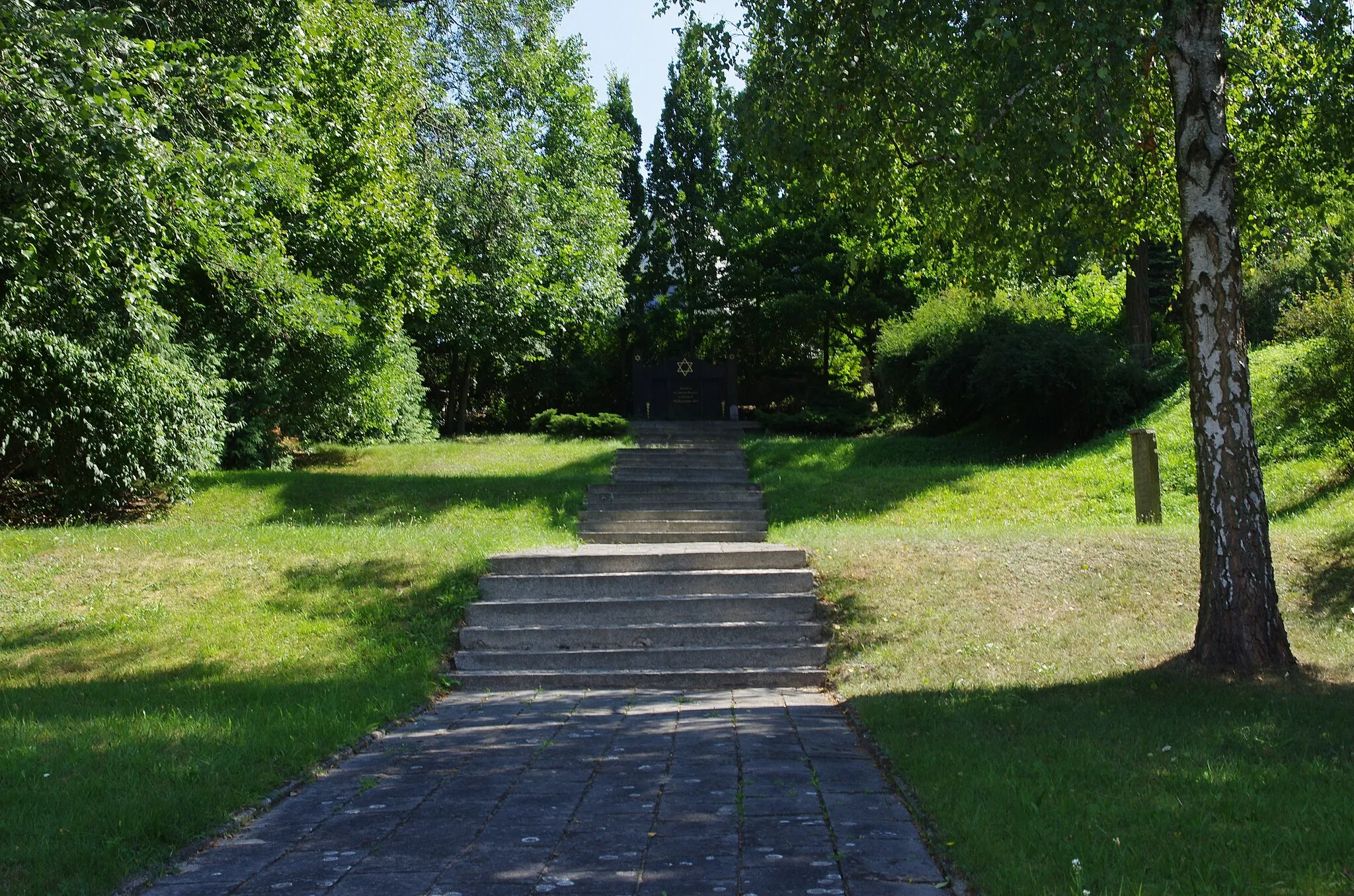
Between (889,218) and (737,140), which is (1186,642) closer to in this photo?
(889,218)

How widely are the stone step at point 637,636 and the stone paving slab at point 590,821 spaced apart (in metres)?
2.36

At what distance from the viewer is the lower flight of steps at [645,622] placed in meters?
9.41

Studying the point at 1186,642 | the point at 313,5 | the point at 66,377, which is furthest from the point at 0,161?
the point at 1186,642

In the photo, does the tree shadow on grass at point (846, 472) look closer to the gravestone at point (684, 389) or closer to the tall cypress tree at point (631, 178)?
the gravestone at point (684, 389)

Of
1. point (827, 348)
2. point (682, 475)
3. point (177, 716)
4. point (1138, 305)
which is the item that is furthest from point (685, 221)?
point (177, 716)

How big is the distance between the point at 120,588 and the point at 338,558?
2.14 metres

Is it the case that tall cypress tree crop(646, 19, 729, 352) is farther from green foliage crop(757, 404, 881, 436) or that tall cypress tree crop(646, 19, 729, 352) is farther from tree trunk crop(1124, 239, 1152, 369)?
tree trunk crop(1124, 239, 1152, 369)

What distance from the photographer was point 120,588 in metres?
11.1

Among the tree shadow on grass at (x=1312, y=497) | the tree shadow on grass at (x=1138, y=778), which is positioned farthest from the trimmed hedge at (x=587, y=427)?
the tree shadow on grass at (x=1138, y=778)

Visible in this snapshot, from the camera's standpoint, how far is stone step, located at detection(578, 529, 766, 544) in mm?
14297

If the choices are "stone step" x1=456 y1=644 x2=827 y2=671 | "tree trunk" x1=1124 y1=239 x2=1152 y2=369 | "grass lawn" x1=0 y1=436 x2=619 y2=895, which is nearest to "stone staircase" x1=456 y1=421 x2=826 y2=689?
"stone step" x1=456 y1=644 x2=827 y2=671

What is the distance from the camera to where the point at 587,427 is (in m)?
25.7

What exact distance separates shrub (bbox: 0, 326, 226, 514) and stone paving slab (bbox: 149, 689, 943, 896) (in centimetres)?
994

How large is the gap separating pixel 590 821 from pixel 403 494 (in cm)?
1183
